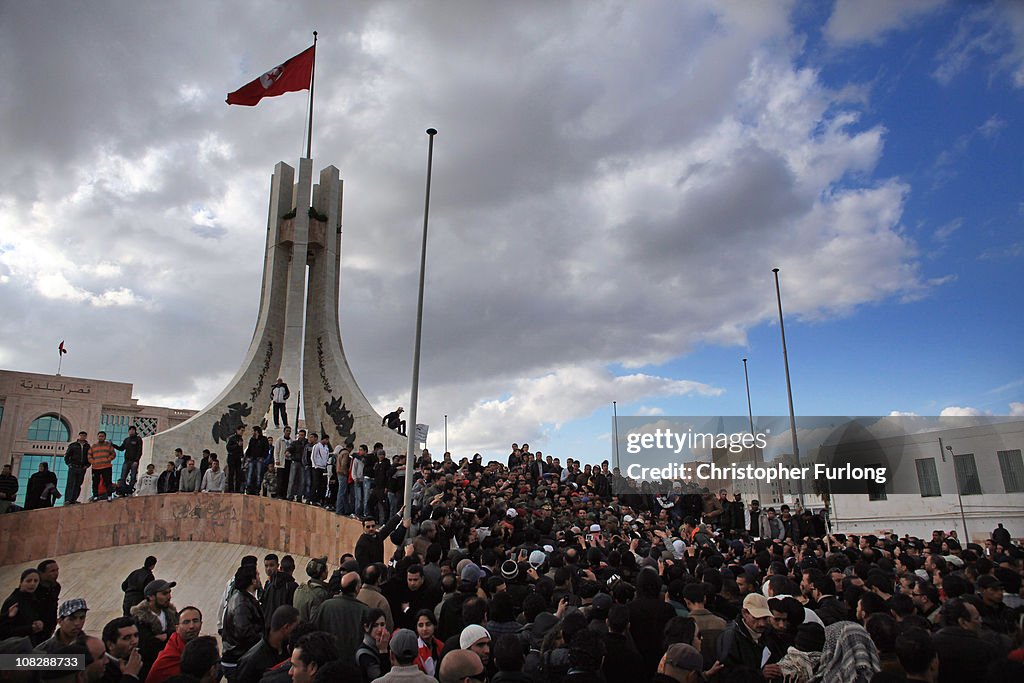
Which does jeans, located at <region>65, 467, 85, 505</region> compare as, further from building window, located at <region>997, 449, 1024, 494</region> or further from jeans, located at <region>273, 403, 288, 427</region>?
building window, located at <region>997, 449, 1024, 494</region>

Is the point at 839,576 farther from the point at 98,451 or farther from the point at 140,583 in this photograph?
the point at 98,451

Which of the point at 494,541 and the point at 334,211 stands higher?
the point at 334,211

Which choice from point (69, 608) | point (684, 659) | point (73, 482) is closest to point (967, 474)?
point (684, 659)

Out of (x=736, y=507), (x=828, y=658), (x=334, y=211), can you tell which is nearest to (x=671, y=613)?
(x=828, y=658)

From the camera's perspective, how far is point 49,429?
125 ft

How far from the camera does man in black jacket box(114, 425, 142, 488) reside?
16.3 m

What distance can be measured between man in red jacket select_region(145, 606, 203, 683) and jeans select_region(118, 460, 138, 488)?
1426 cm

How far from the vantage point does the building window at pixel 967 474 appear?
2743 centimetres

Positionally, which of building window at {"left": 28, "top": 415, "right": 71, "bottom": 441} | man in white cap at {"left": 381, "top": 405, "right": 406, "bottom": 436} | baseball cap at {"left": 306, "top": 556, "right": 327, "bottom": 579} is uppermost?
building window at {"left": 28, "top": 415, "right": 71, "bottom": 441}

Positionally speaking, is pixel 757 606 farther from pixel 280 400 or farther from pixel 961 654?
pixel 280 400

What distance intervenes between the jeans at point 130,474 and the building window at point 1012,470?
103 ft

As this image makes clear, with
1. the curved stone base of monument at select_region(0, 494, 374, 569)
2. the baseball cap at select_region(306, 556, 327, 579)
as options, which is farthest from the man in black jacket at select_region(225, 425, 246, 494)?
the baseball cap at select_region(306, 556, 327, 579)

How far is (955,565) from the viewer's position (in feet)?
26.3

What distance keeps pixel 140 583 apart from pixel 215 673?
3796mm
